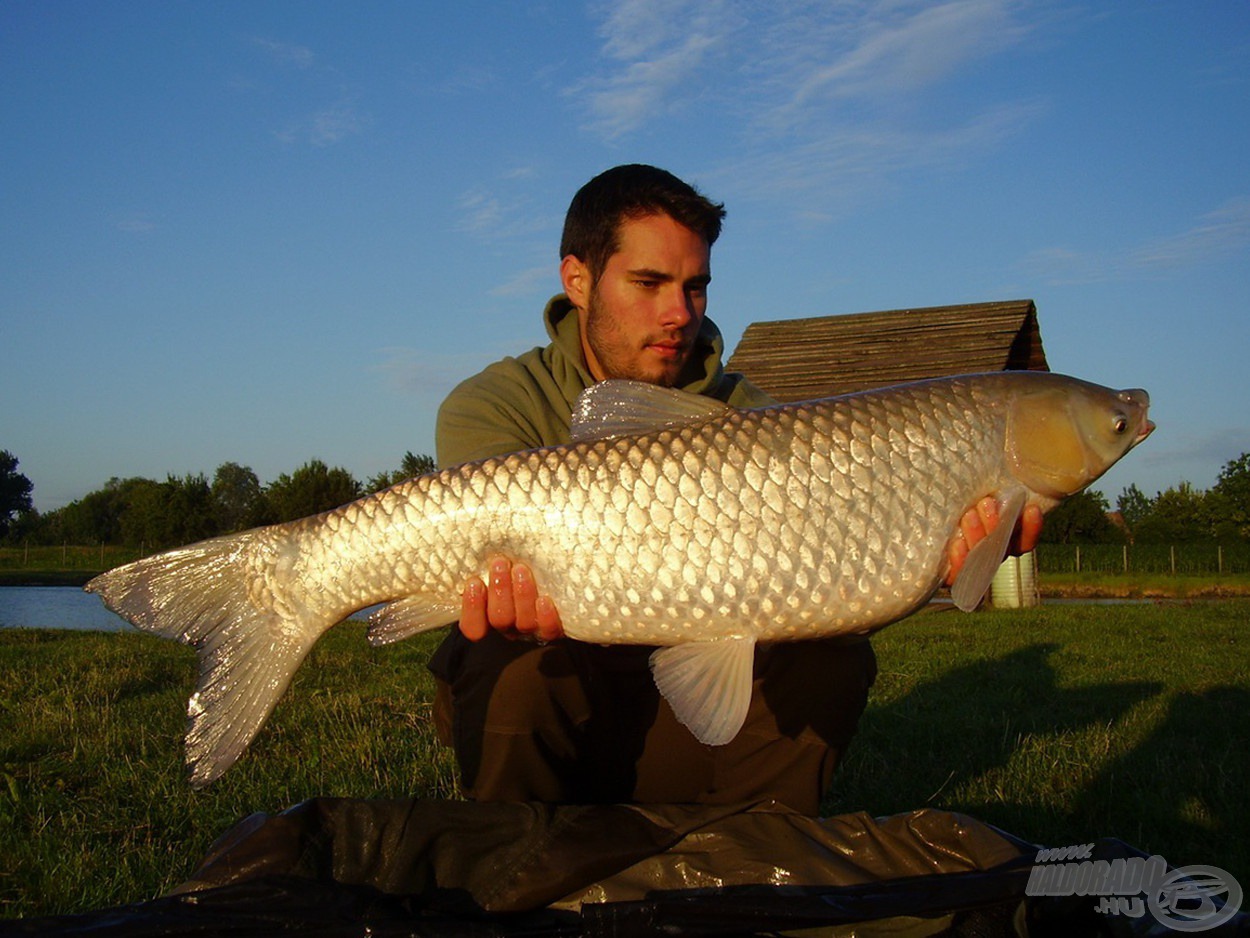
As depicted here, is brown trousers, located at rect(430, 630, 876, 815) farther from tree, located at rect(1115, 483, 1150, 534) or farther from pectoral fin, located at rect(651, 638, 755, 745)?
tree, located at rect(1115, 483, 1150, 534)

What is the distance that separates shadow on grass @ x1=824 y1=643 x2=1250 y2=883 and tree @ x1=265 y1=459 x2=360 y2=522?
2754 cm

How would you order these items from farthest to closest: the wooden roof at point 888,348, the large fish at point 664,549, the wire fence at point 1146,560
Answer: the wire fence at point 1146,560
the wooden roof at point 888,348
the large fish at point 664,549

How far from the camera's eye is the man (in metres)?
2.05

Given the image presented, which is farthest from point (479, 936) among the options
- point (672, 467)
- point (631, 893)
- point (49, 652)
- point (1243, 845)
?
point (49, 652)

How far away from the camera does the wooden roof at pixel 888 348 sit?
32.7ft

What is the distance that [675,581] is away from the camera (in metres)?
1.68

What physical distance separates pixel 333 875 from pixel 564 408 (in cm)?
120

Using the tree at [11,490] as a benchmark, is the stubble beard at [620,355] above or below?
below

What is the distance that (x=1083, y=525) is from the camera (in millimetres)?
33438

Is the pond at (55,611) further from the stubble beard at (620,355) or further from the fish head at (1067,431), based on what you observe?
the fish head at (1067,431)

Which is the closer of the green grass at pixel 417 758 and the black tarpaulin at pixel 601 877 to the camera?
the black tarpaulin at pixel 601 877

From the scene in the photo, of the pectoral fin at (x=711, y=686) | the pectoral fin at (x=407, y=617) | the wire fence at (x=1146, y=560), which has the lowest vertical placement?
the wire fence at (x=1146, y=560)

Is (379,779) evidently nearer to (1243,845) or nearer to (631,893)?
(631,893)

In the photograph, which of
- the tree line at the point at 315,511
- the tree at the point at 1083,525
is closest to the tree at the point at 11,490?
the tree line at the point at 315,511
